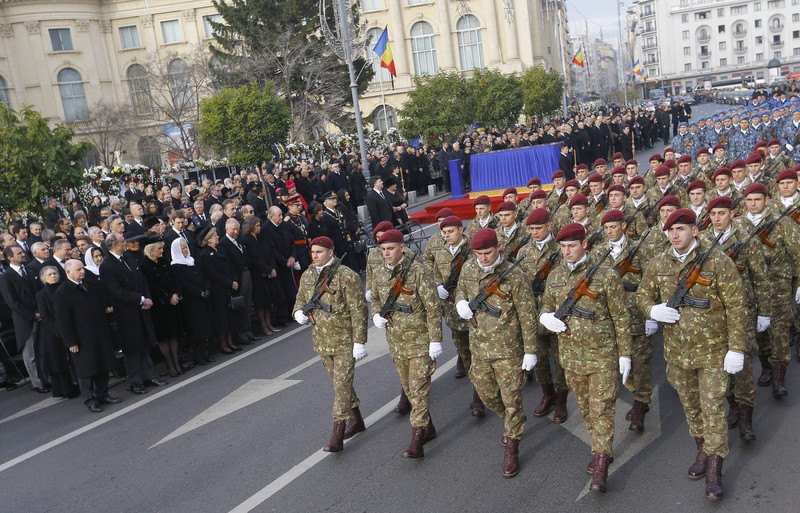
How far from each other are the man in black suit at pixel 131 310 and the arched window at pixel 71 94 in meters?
52.2

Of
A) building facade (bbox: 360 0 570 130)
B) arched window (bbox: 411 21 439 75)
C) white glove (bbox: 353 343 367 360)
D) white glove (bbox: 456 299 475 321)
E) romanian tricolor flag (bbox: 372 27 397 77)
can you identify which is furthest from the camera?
arched window (bbox: 411 21 439 75)

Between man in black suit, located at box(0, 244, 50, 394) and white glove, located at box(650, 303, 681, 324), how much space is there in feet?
26.0

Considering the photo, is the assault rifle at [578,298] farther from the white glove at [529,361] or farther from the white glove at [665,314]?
the white glove at [665,314]

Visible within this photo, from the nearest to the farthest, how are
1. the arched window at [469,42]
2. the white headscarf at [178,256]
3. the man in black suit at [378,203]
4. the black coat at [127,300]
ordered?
1. the black coat at [127,300]
2. the white headscarf at [178,256]
3. the man in black suit at [378,203]
4. the arched window at [469,42]

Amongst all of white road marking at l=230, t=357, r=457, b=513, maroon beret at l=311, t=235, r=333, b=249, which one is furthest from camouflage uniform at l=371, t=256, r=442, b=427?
white road marking at l=230, t=357, r=457, b=513

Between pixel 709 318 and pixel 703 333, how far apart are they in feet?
0.39

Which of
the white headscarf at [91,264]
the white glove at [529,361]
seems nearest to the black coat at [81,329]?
the white headscarf at [91,264]

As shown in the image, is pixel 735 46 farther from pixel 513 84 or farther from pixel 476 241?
pixel 476 241

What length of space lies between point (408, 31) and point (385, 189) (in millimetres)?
46939

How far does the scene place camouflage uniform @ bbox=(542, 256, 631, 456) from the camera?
5570 mm

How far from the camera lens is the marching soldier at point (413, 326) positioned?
6.47 metres

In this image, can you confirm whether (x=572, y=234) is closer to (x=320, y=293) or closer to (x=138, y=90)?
(x=320, y=293)

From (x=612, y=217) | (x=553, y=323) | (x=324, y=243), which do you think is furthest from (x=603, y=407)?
(x=324, y=243)

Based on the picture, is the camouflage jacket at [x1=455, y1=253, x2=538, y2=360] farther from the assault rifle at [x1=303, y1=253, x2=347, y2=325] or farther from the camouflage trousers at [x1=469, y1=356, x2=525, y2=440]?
the assault rifle at [x1=303, y1=253, x2=347, y2=325]
